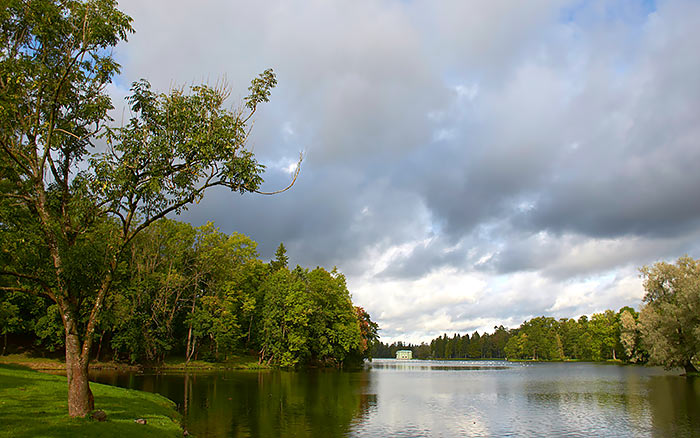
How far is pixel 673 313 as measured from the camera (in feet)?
226

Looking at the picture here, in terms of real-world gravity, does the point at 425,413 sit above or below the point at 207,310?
below

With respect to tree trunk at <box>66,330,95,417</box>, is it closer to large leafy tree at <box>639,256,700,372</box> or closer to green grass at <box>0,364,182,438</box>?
green grass at <box>0,364,182,438</box>

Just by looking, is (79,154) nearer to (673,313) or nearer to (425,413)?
(425,413)

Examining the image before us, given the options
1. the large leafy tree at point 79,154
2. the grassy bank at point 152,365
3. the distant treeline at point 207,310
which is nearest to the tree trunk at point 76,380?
the large leafy tree at point 79,154

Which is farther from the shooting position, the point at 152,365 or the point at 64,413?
the point at 152,365

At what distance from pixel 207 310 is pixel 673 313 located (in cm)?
7435

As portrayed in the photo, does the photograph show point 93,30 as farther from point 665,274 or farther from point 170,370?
point 665,274

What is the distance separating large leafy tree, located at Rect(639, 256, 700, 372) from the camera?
65438 mm

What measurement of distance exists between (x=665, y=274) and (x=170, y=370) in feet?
Result: 264

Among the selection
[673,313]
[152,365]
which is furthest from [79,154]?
[673,313]

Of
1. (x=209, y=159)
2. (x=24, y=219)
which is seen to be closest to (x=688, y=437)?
(x=209, y=159)

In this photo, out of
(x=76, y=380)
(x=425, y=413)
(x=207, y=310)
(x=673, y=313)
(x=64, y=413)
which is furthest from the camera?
(x=207, y=310)

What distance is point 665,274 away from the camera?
7412 centimetres

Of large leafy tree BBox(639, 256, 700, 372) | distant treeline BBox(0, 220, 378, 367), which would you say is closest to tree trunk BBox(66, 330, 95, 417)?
distant treeline BBox(0, 220, 378, 367)
